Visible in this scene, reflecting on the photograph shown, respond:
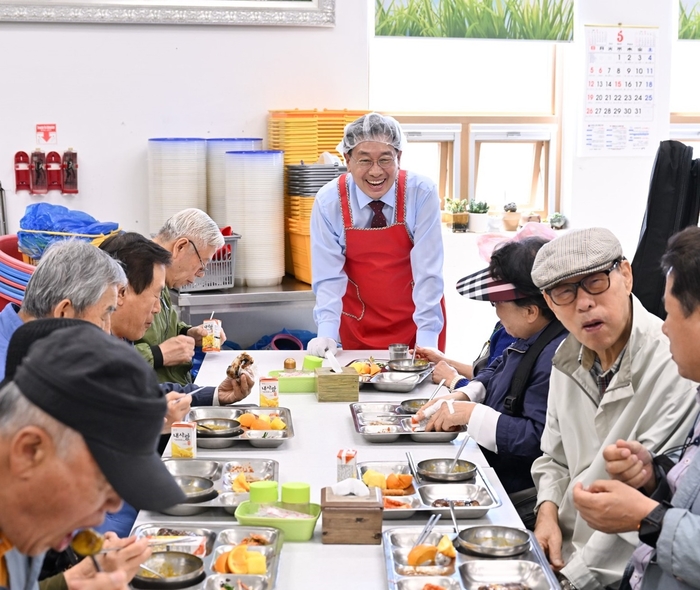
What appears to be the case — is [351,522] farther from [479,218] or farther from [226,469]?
[479,218]

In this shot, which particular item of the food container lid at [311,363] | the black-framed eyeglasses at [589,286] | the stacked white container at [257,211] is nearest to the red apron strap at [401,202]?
the food container lid at [311,363]

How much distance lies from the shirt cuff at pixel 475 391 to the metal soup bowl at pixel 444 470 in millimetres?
663

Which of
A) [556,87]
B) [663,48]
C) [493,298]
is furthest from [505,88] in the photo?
[493,298]

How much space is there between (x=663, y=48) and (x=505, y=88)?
1.09 m

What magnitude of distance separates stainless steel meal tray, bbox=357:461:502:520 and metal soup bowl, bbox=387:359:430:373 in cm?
120

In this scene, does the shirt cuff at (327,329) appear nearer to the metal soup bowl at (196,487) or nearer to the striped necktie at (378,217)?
the striped necktie at (378,217)

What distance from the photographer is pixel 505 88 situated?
6.45 metres

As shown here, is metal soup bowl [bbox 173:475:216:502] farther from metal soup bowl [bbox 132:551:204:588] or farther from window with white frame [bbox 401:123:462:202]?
window with white frame [bbox 401:123:462:202]

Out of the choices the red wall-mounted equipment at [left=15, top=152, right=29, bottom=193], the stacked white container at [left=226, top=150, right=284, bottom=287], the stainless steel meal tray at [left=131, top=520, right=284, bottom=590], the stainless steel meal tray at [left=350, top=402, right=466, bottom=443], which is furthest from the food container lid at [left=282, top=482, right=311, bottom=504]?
the red wall-mounted equipment at [left=15, top=152, right=29, bottom=193]

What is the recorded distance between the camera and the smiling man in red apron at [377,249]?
4.30 meters

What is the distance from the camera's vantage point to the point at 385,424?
3227mm

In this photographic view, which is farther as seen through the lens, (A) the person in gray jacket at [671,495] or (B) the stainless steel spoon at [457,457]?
(B) the stainless steel spoon at [457,457]

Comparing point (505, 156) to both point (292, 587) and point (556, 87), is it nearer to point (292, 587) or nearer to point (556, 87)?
point (556, 87)

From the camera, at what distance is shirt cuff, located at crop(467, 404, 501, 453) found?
2980 millimetres
